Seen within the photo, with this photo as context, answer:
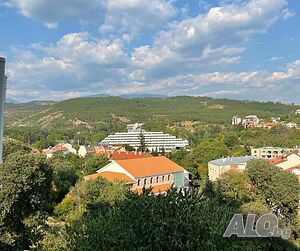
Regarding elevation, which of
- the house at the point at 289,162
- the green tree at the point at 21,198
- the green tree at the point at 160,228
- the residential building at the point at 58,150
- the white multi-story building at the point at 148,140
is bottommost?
the white multi-story building at the point at 148,140

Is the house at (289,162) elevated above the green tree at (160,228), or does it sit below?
below

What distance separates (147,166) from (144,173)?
2.75 meters

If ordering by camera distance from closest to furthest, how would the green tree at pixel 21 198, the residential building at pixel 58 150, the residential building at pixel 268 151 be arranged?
the green tree at pixel 21 198 → the residential building at pixel 58 150 → the residential building at pixel 268 151

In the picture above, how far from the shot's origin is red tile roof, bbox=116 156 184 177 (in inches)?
1702

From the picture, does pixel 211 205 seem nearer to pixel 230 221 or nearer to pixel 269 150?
pixel 230 221

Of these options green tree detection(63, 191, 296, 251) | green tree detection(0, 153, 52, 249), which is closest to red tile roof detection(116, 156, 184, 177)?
green tree detection(0, 153, 52, 249)

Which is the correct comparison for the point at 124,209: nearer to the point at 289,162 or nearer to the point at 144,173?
the point at 144,173

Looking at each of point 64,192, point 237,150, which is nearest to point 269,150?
point 237,150

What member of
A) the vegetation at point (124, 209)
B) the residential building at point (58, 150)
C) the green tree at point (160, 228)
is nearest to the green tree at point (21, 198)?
the vegetation at point (124, 209)

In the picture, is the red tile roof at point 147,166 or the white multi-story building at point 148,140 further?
the white multi-story building at point 148,140

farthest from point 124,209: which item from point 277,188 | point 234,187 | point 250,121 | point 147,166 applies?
point 250,121

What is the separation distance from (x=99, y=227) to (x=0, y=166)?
15.5 m

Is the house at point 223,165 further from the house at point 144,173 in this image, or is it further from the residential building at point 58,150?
the residential building at point 58,150

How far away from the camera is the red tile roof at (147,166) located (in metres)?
43.2
